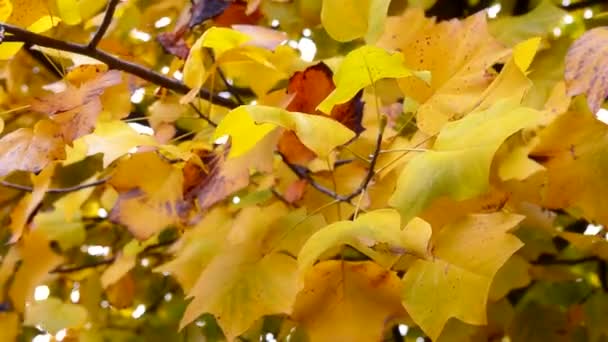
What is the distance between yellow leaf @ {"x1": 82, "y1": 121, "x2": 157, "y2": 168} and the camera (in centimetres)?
79

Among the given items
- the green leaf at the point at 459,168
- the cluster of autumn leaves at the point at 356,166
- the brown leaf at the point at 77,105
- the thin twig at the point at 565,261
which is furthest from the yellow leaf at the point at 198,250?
the thin twig at the point at 565,261

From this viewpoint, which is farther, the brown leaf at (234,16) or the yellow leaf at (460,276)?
the brown leaf at (234,16)

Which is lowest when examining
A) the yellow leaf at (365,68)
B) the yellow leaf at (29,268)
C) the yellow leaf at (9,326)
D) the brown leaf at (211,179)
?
the yellow leaf at (9,326)

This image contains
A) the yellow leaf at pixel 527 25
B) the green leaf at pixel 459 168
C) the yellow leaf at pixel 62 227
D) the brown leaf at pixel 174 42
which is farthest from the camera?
the yellow leaf at pixel 62 227

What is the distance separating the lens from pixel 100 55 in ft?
2.58

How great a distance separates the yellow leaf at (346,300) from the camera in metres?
0.70

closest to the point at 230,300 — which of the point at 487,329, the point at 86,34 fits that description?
the point at 487,329

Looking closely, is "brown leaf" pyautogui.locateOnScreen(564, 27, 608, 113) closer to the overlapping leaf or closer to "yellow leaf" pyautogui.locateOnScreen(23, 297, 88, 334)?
the overlapping leaf

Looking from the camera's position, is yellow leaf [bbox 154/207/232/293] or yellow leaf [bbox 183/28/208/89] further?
yellow leaf [bbox 154/207/232/293]

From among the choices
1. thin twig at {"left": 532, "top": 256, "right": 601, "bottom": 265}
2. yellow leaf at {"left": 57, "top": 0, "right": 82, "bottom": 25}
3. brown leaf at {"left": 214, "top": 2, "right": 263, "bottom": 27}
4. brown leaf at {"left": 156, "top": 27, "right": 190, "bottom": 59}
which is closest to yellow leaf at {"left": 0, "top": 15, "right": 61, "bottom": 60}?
yellow leaf at {"left": 57, "top": 0, "right": 82, "bottom": 25}

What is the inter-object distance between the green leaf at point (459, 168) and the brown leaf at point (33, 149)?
1.05 ft

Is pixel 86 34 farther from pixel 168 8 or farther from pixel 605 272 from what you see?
pixel 605 272

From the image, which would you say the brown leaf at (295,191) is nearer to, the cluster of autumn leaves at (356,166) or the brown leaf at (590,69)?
the cluster of autumn leaves at (356,166)

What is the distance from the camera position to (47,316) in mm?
1156
